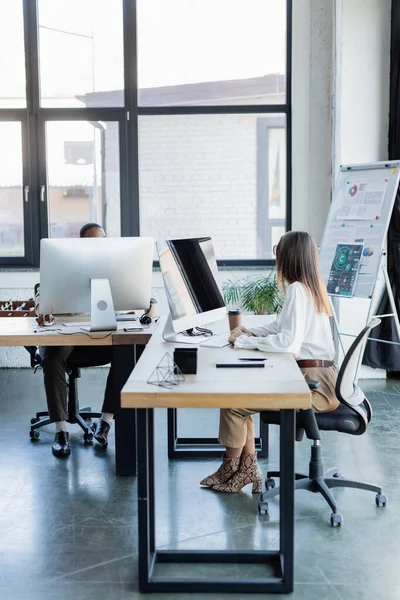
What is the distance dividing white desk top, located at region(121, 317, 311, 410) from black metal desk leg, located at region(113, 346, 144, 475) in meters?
0.85

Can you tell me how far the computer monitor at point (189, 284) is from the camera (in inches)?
138

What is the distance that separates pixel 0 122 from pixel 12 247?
3.39 feet

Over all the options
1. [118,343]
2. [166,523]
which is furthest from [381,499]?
[118,343]

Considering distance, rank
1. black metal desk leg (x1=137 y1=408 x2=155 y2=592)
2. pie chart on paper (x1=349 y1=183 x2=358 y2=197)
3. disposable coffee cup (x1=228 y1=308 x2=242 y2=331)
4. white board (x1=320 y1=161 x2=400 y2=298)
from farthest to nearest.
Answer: pie chart on paper (x1=349 y1=183 x2=358 y2=197), white board (x1=320 y1=161 x2=400 y2=298), disposable coffee cup (x1=228 y1=308 x2=242 y2=331), black metal desk leg (x1=137 y1=408 x2=155 y2=592)

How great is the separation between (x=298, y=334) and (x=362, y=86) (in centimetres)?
318

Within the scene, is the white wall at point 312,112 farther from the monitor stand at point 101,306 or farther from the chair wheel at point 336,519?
the chair wheel at point 336,519

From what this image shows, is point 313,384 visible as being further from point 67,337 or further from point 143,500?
point 67,337

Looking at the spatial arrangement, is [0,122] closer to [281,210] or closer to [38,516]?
[281,210]

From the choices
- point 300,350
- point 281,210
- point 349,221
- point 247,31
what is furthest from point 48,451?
point 247,31

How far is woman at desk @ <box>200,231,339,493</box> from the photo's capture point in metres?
3.31

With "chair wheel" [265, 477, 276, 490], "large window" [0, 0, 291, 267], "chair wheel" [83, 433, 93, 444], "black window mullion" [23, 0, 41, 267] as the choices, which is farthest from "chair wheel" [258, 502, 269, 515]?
"black window mullion" [23, 0, 41, 267]

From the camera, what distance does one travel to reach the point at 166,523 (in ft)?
10.8

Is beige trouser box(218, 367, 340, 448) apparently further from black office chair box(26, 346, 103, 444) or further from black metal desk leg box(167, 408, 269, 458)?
black office chair box(26, 346, 103, 444)

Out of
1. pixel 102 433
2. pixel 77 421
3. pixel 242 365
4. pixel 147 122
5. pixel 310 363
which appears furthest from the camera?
pixel 147 122
